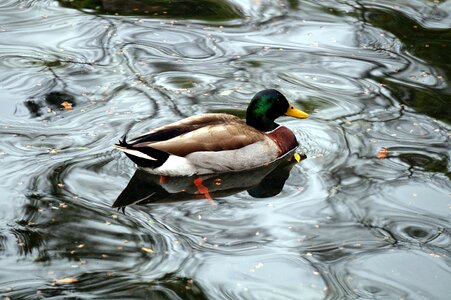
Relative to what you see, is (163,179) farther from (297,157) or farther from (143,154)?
(297,157)

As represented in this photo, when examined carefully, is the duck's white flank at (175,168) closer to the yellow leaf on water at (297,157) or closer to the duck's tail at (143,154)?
the duck's tail at (143,154)

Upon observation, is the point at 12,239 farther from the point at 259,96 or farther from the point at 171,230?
the point at 259,96

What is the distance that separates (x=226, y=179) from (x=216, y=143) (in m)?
0.30

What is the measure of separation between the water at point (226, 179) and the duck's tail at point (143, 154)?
19 centimetres

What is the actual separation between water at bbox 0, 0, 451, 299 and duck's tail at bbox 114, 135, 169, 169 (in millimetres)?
188

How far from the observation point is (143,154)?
7.23 meters

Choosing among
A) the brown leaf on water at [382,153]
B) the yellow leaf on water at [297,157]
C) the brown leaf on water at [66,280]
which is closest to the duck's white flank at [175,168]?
the yellow leaf on water at [297,157]

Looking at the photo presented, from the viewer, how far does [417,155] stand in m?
7.81

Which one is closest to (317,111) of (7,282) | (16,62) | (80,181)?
(80,181)

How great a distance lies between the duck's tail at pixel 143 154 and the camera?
23.5ft

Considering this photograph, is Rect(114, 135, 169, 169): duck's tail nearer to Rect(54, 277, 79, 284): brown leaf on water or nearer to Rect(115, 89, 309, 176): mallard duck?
Rect(115, 89, 309, 176): mallard duck

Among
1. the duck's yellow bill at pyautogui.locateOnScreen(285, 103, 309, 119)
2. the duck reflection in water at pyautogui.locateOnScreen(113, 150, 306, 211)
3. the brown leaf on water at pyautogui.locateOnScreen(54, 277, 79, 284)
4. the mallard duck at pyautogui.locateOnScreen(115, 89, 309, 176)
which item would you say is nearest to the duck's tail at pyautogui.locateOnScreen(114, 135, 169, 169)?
the mallard duck at pyautogui.locateOnScreen(115, 89, 309, 176)

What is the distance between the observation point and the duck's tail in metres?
7.15

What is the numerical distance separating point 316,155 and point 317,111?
85cm
